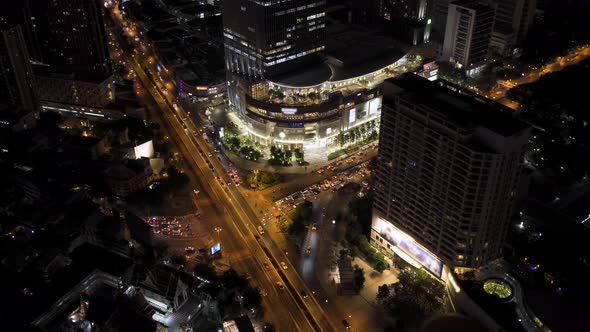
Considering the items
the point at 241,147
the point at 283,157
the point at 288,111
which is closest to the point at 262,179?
the point at 283,157

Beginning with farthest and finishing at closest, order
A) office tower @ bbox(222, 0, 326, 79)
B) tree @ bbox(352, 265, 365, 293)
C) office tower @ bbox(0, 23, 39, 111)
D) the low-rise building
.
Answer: office tower @ bbox(0, 23, 39, 111)
office tower @ bbox(222, 0, 326, 79)
the low-rise building
tree @ bbox(352, 265, 365, 293)

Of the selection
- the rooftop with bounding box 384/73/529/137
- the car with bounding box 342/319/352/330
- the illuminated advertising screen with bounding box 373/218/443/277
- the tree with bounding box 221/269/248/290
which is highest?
the rooftop with bounding box 384/73/529/137

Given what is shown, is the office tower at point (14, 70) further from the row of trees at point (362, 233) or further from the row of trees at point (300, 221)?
the row of trees at point (362, 233)

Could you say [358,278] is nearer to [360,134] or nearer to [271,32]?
[360,134]

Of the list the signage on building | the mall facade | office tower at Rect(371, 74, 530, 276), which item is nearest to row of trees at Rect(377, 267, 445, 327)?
office tower at Rect(371, 74, 530, 276)

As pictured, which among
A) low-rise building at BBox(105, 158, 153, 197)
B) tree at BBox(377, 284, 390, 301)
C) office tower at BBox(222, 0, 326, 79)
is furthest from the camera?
office tower at BBox(222, 0, 326, 79)

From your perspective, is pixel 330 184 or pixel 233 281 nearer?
pixel 233 281

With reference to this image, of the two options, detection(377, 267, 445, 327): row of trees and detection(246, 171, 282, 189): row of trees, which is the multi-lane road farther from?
detection(377, 267, 445, 327): row of trees

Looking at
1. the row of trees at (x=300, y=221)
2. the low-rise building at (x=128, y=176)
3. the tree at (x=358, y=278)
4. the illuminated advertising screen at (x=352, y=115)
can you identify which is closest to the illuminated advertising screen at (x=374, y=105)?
the illuminated advertising screen at (x=352, y=115)
